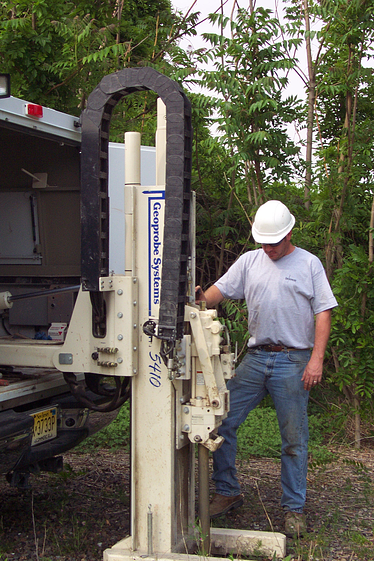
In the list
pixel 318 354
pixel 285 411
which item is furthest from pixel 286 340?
pixel 285 411

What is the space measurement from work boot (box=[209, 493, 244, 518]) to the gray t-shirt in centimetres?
→ 103

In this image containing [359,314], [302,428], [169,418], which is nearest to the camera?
[169,418]

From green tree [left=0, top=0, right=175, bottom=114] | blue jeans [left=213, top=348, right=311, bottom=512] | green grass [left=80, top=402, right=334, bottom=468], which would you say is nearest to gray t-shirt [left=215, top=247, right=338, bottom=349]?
blue jeans [left=213, top=348, right=311, bottom=512]

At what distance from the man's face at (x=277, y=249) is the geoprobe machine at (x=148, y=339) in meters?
0.77

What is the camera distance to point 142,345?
330 centimetres

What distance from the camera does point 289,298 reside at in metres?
4.02

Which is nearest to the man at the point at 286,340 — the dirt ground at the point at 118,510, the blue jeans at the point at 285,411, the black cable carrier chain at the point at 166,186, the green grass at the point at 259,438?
the blue jeans at the point at 285,411

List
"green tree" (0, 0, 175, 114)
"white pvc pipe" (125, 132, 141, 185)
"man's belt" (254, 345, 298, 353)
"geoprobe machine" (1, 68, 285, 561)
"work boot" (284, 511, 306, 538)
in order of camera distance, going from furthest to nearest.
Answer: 1. "green tree" (0, 0, 175, 114)
2. "man's belt" (254, 345, 298, 353)
3. "work boot" (284, 511, 306, 538)
4. "white pvc pipe" (125, 132, 141, 185)
5. "geoprobe machine" (1, 68, 285, 561)

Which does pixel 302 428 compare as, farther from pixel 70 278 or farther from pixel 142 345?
pixel 70 278

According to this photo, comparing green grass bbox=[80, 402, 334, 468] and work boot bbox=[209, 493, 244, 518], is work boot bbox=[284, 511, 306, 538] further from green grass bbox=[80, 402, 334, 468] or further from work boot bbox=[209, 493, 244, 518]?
green grass bbox=[80, 402, 334, 468]

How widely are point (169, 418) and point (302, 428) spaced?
1.12 meters

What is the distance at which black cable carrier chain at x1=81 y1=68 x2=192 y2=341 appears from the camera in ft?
9.94

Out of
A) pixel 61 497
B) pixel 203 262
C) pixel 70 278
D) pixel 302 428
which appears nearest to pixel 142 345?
pixel 302 428

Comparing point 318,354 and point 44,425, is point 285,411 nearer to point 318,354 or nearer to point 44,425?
point 318,354
